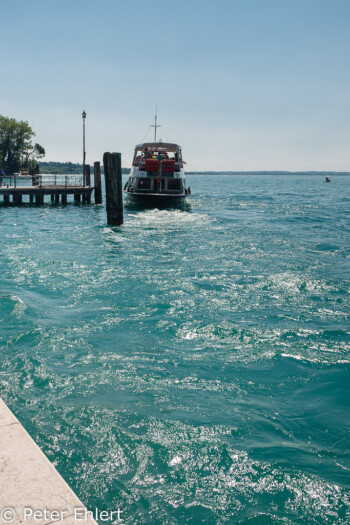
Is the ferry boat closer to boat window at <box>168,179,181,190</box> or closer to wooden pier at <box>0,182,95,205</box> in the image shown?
boat window at <box>168,179,181,190</box>

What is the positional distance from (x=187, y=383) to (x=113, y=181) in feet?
59.0

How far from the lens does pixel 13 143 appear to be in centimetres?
8250

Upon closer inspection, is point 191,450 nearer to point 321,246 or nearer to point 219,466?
point 219,466

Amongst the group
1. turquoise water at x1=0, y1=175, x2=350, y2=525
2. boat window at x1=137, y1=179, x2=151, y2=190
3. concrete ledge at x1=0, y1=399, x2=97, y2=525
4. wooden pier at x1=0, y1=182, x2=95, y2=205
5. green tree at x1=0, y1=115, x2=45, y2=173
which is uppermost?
green tree at x1=0, y1=115, x2=45, y2=173

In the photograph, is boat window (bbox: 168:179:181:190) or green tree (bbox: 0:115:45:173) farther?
green tree (bbox: 0:115:45:173)

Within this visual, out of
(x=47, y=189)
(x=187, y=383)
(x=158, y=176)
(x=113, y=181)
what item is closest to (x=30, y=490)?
(x=187, y=383)

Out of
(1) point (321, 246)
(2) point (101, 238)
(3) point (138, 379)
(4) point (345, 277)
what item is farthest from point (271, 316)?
(2) point (101, 238)

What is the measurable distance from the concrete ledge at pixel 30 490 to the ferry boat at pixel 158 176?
2816 centimetres

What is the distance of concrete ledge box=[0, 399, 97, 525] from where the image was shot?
2.73 meters

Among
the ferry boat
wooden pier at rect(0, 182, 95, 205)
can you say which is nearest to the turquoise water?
the ferry boat

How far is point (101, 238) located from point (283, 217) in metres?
15.9

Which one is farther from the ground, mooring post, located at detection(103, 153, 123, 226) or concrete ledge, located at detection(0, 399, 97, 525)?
mooring post, located at detection(103, 153, 123, 226)

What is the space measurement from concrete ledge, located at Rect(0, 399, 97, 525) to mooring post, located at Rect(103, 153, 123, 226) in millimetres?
20189

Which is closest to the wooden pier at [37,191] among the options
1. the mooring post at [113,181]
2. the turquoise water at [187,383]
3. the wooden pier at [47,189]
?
the wooden pier at [47,189]
